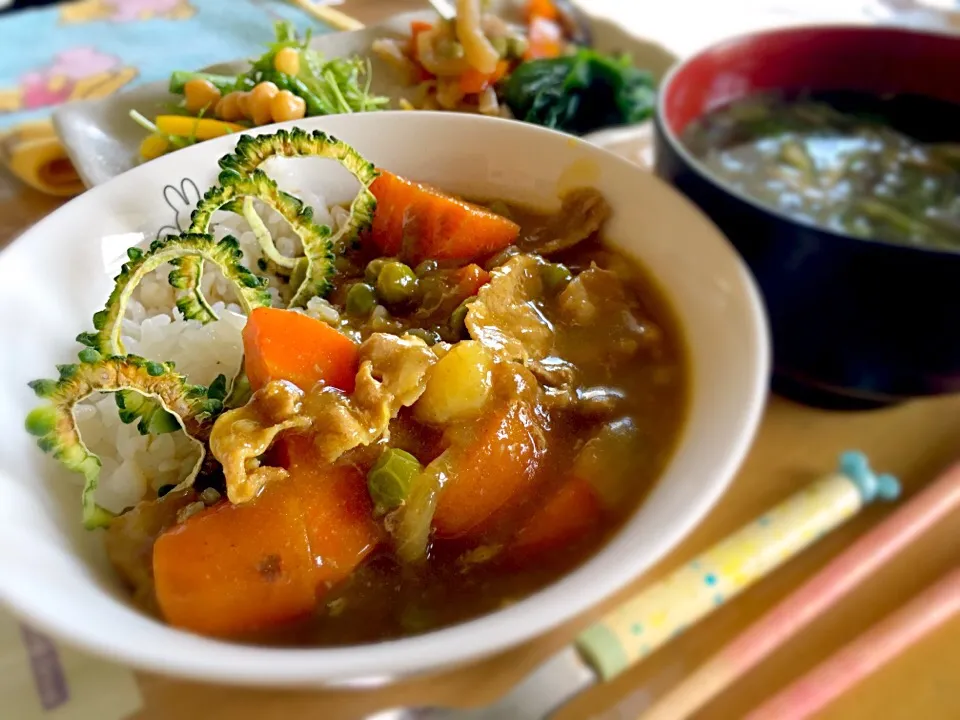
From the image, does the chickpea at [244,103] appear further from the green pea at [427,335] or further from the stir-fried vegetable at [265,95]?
the green pea at [427,335]

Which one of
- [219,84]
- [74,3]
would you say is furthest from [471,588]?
[74,3]

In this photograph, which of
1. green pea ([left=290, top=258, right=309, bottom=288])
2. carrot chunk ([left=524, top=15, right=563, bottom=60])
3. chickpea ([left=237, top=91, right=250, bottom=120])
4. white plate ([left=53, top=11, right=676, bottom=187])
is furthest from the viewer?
carrot chunk ([left=524, top=15, right=563, bottom=60])

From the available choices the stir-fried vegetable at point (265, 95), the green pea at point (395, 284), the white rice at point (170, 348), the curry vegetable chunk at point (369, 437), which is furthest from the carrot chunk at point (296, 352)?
the stir-fried vegetable at point (265, 95)

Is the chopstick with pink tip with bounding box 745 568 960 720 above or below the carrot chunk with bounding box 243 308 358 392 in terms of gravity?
below

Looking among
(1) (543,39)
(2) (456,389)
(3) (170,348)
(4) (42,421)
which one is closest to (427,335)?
(2) (456,389)

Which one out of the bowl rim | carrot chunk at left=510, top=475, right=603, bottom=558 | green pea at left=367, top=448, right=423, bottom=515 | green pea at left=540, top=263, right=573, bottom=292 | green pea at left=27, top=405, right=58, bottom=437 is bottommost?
carrot chunk at left=510, top=475, right=603, bottom=558

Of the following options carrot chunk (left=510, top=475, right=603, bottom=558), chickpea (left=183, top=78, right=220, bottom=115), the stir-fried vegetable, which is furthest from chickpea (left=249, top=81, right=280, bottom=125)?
carrot chunk (left=510, top=475, right=603, bottom=558)

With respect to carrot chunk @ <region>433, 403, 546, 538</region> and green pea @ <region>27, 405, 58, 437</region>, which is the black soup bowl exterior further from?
green pea @ <region>27, 405, 58, 437</region>
